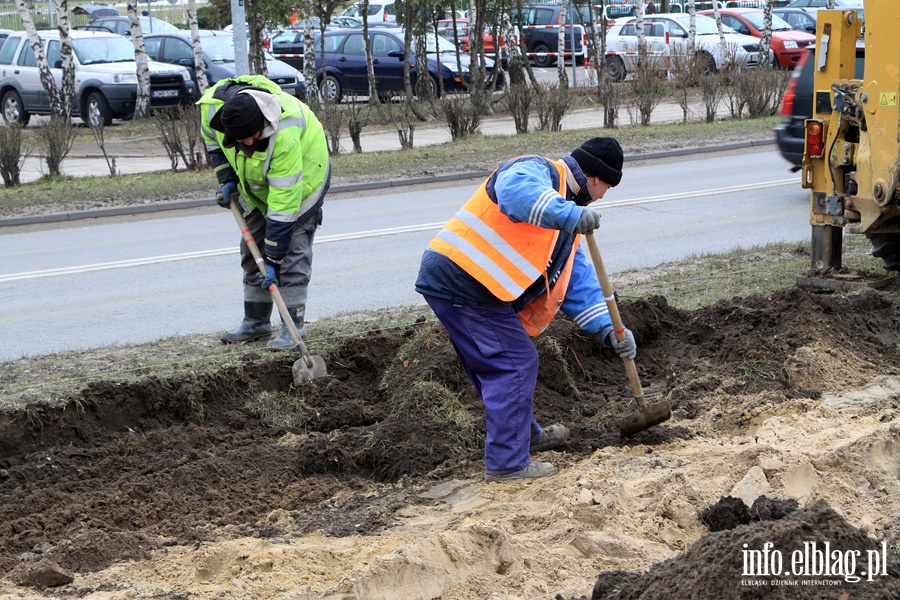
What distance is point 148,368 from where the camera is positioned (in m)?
6.54

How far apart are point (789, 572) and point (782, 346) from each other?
11.1 feet

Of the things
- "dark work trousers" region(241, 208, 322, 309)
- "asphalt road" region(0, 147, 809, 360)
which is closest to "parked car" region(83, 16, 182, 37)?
"asphalt road" region(0, 147, 809, 360)

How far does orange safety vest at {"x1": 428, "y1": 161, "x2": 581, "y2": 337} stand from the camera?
4652 mm

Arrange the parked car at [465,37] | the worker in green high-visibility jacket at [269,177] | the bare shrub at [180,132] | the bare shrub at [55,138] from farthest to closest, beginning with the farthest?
the parked car at [465,37] < the bare shrub at [180,132] < the bare shrub at [55,138] < the worker in green high-visibility jacket at [269,177]

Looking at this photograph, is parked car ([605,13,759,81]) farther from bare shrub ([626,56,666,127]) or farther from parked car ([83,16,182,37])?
parked car ([83,16,182,37])

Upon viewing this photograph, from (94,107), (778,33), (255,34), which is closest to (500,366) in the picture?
(255,34)

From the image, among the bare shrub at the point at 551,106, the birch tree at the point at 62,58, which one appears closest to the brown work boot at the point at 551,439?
the bare shrub at the point at 551,106

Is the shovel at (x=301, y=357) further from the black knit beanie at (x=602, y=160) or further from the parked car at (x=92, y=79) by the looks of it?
the parked car at (x=92, y=79)

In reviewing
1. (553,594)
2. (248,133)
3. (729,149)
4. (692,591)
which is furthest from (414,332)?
(729,149)

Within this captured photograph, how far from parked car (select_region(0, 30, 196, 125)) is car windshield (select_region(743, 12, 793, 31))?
16086 mm

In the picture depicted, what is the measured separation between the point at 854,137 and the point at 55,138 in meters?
12.4

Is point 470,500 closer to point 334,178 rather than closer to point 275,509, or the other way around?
point 275,509

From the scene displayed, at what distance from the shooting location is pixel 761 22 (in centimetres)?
2962

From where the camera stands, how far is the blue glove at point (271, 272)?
6676 millimetres
